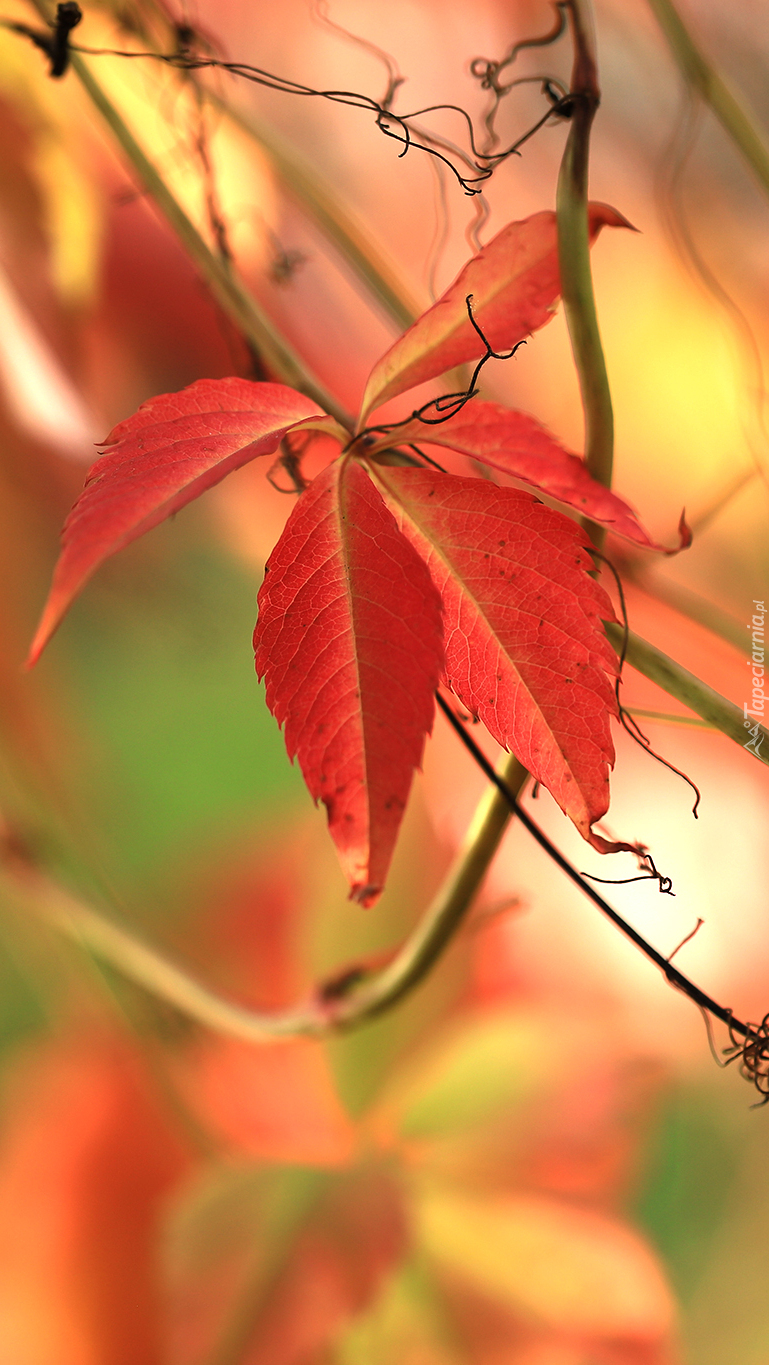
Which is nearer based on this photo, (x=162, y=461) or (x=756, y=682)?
(x=162, y=461)

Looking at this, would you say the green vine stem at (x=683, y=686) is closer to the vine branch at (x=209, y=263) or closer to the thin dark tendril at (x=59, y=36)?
the vine branch at (x=209, y=263)

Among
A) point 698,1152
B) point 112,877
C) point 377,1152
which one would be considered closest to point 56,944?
point 112,877

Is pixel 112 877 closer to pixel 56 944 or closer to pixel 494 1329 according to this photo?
pixel 56 944

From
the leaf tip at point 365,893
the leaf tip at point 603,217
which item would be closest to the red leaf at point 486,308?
the leaf tip at point 603,217

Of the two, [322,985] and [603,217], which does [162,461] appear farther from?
[322,985]

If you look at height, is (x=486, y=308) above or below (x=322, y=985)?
above

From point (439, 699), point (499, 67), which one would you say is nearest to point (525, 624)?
point (439, 699)

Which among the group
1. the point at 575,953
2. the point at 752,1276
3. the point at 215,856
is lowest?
the point at 752,1276
